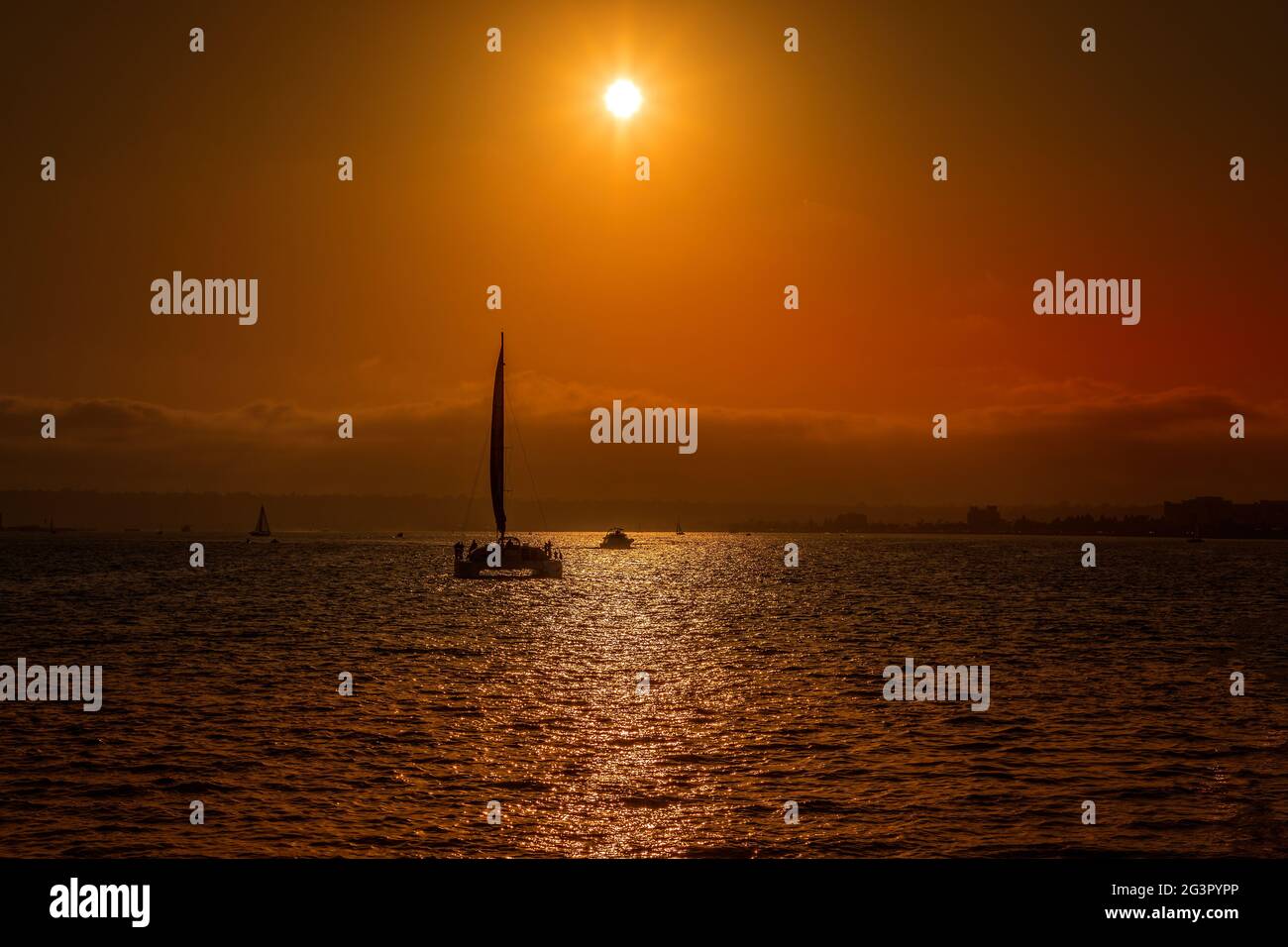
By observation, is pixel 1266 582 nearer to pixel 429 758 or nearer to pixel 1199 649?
pixel 1199 649

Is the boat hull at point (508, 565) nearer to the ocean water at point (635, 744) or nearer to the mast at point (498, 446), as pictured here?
the mast at point (498, 446)

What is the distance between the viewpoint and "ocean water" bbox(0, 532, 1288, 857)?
2270cm

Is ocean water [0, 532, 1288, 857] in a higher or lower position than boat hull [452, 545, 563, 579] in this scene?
lower

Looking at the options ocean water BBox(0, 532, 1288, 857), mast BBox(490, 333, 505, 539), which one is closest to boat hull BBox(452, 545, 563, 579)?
mast BBox(490, 333, 505, 539)

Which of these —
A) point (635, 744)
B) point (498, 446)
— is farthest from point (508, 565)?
point (635, 744)

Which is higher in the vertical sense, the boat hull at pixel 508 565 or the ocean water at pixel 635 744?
the boat hull at pixel 508 565

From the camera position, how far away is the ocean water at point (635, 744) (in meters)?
22.7

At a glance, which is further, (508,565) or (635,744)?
(508,565)

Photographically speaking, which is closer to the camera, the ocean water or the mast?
the ocean water

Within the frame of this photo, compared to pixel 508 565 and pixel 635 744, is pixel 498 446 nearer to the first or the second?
pixel 508 565

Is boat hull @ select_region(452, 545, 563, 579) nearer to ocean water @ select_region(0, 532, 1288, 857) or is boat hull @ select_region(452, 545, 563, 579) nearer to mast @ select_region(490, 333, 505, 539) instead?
mast @ select_region(490, 333, 505, 539)

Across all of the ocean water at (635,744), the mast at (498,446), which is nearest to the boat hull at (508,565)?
the mast at (498,446)

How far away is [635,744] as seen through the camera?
1267 inches

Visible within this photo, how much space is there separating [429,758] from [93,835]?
9214mm
